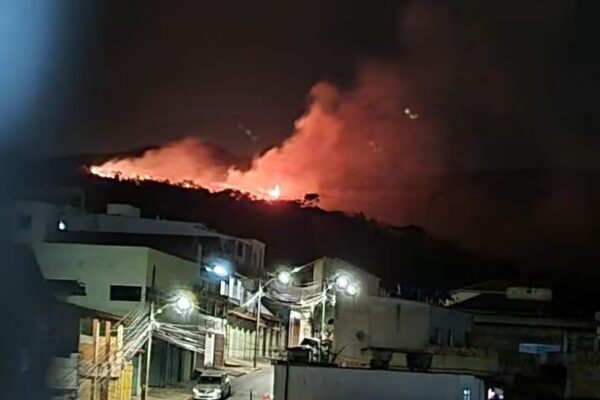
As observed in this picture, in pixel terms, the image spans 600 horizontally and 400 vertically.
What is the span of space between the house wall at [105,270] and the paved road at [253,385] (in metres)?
1.67

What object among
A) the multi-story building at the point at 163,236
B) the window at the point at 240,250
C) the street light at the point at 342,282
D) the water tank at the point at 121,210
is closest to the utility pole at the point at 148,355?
the multi-story building at the point at 163,236

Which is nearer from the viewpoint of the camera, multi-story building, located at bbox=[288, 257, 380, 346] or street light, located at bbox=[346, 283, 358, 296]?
street light, located at bbox=[346, 283, 358, 296]

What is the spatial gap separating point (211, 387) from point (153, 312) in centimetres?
125

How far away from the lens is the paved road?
13617 millimetres

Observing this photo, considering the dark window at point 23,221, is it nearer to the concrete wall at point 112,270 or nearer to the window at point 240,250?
the concrete wall at point 112,270

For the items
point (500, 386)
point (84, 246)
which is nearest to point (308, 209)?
point (84, 246)

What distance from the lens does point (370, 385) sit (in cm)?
1166

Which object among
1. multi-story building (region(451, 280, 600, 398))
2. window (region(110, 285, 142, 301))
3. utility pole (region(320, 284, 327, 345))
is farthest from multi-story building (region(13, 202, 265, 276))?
multi-story building (region(451, 280, 600, 398))

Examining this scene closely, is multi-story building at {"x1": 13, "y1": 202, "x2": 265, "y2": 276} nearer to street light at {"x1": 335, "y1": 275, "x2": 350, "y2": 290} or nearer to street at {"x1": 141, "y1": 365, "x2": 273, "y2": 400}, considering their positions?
street light at {"x1": 335, "y1": 275, "x2": 350, "y2": 290}

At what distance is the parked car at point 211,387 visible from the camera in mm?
13250

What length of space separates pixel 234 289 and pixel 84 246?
4200 mm

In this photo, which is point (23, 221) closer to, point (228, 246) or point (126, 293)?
point (126, 293)

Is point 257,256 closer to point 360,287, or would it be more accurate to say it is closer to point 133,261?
point 360,287

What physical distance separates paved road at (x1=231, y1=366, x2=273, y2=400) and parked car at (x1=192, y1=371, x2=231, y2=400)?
0.42ft
